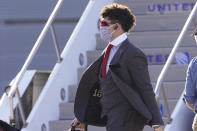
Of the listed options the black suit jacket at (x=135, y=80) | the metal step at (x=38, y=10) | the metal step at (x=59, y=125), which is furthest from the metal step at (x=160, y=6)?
the black suit jacket at (x=135, y=80)

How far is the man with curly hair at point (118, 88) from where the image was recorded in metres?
5.12

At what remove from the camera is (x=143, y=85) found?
16.8 ft

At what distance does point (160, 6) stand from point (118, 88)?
13.5 feet

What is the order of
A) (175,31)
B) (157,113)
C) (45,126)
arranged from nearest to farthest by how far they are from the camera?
(157,113) → (45,126) → (175,31)

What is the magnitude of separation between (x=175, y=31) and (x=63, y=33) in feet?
8.05

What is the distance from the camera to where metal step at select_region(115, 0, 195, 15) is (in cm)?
912

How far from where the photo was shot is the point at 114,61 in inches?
206

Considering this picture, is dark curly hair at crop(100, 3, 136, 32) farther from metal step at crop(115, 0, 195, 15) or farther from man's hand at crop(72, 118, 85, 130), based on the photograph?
metal step at crop(115, 0, 195, 15)

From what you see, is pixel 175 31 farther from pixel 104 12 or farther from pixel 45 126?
pixel 104 12

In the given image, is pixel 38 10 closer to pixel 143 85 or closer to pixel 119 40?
pixel 119 40

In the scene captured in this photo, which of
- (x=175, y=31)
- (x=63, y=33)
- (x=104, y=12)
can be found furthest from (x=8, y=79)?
(x=104, y=12)

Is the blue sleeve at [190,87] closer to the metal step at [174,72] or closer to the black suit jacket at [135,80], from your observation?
the black suit jacket at [135,80]

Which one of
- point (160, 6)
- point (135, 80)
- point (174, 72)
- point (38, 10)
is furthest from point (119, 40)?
point (38, 10)

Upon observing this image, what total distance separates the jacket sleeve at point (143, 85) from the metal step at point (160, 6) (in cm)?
401
